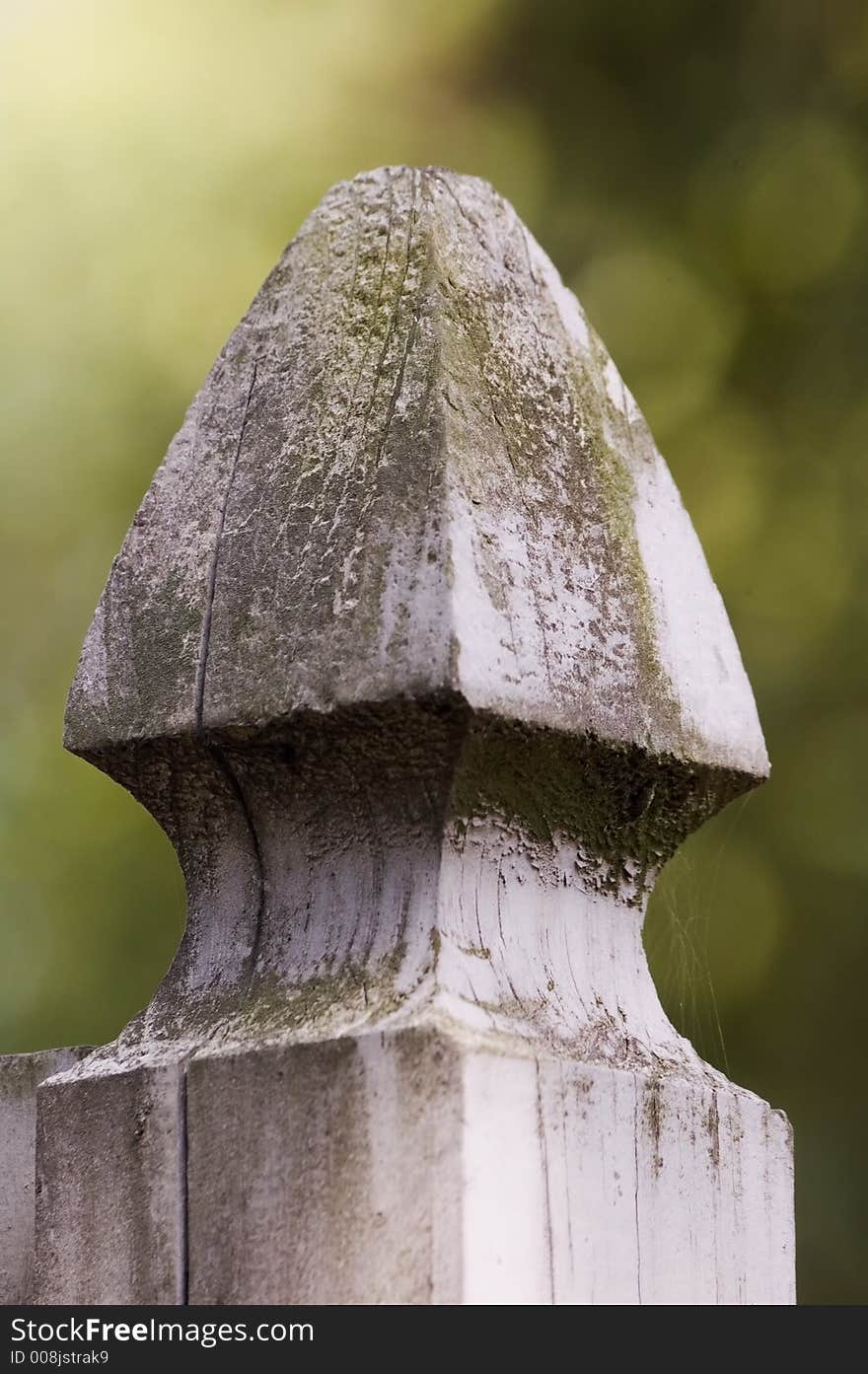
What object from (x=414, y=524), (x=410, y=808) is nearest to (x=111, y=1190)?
(x=410, y=808)

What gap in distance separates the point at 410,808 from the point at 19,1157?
374mm

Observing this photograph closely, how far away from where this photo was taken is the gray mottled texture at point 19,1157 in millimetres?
1002

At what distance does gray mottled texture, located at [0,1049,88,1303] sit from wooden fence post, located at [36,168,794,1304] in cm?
16

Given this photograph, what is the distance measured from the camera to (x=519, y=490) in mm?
848

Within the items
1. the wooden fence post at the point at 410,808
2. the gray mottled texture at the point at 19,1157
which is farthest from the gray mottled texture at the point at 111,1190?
the gray mottled texture at the point at 19,1157

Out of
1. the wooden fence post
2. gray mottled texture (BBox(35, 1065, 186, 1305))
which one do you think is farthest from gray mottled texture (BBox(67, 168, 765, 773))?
gray mottled texture (BBox(35, 1065, 186, 1305))

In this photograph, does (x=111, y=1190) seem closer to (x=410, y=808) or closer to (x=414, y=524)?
(x=410, y=808)

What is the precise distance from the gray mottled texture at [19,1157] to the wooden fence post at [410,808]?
0.53ft

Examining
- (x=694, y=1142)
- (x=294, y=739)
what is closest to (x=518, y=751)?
(x=294, y=739)

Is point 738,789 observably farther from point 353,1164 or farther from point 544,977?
point 353,1164

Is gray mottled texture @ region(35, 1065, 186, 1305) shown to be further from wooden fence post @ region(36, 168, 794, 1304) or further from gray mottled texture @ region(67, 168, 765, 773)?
gray mottled texture @ region(67, 168, 765, 773)

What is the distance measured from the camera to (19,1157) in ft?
3.36

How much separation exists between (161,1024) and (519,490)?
0.31 meters

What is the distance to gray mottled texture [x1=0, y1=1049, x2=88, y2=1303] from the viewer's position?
1002 millimetres
